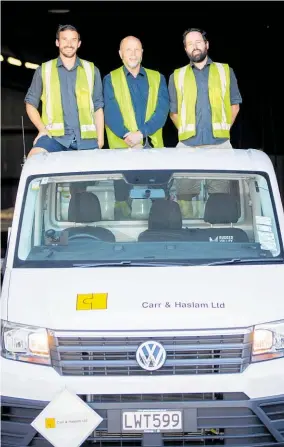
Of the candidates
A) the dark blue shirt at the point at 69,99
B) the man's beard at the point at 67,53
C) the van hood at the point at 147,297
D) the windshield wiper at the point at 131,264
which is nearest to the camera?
the van hood at the point at 147,297

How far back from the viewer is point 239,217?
669cm

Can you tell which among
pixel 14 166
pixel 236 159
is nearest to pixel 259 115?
pixel 14 166

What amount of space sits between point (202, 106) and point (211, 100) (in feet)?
0.34

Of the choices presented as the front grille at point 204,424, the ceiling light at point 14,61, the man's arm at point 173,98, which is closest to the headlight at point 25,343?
the front grille at point 204,424

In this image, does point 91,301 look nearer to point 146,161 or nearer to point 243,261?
point 243,261

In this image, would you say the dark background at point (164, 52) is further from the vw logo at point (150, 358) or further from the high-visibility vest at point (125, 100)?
the vw logo at point (150, 358)

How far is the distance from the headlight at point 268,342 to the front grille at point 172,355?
0.04 meters

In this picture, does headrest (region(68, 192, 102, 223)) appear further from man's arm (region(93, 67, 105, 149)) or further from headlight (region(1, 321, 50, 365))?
man's arm (region(93, 67, 105, 149))

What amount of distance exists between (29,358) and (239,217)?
174cm

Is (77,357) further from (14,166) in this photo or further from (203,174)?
(14,166)

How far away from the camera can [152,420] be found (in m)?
5.49

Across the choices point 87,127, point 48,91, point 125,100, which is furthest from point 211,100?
point 48,91

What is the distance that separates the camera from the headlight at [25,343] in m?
5.62

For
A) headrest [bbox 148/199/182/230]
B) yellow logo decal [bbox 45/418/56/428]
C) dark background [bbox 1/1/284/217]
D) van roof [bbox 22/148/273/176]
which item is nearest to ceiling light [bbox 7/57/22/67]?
dark background [bbox 1/1/284/217]
